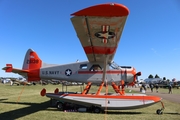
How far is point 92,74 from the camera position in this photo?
9922mm

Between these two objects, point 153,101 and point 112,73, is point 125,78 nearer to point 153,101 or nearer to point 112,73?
point 112,73

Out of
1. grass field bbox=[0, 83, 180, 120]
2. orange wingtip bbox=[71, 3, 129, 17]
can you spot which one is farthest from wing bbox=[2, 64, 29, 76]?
orange wingtip bbox=[71, 3, 129, 17]

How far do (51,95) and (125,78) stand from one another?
4.51 m

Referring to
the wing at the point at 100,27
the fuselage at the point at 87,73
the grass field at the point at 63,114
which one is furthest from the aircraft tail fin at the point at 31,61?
the wing at the point at 100,27

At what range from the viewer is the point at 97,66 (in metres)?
10.0

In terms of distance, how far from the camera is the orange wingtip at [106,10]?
4340 mm

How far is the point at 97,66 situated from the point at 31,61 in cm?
488

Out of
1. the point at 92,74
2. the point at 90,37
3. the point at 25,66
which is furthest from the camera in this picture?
the point at 25,66

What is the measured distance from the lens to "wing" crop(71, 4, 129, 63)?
4512 millimetres

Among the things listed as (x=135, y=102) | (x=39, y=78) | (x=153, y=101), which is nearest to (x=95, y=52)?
(x=135, y=102)

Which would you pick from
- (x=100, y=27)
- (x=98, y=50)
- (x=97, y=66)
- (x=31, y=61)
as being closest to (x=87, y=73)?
(x=97, y=66)

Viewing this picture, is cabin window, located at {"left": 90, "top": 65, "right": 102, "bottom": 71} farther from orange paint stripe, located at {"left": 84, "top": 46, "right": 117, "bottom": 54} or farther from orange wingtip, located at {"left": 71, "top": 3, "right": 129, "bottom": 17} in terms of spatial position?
orange wingtip, located at {"left": 71, "top": 3, "right": 129, "bottom": 17}

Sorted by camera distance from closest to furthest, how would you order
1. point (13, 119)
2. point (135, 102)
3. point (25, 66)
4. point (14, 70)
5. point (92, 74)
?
point (13, 119)
point (135, 102)
point (92, 74)
point (14, 70)
point (25, 66)

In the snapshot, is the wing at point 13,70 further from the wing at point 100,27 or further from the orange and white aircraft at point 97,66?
the wing at point 100,27
